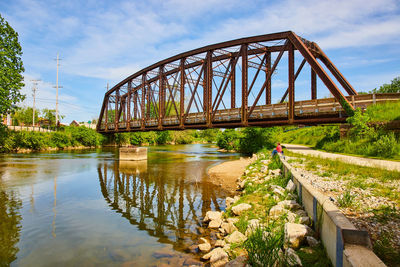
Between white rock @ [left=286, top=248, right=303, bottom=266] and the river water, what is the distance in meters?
2.69

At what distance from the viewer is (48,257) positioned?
6504 millimetres

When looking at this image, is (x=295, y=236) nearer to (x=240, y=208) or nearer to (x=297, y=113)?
(x=240, y=208)

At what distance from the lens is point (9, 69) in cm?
2902

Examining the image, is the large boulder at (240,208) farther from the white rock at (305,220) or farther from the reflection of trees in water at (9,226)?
the reflection of trees in water at (9,226)

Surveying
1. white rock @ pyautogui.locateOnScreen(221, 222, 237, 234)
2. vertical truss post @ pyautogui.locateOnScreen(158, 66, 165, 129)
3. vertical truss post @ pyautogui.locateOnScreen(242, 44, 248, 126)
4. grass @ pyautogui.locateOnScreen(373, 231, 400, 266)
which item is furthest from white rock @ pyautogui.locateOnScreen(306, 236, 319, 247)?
vertical truss post @ pyautogui.locateOnScreen(158, 66, 165, 129)

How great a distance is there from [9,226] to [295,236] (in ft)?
31.4

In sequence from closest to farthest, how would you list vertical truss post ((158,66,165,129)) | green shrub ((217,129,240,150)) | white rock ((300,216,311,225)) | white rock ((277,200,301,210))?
1. white rock ((300,216,311,225))
2. white rock ((277,200,301,210))
3. vertical truss post ((158,66,165,129))
4. green shrub ((217,129,240,150))

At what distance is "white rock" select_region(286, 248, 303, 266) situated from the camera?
4.04m

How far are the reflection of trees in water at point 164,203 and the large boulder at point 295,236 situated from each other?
3051 mm

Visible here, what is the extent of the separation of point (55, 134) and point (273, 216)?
58983 mm

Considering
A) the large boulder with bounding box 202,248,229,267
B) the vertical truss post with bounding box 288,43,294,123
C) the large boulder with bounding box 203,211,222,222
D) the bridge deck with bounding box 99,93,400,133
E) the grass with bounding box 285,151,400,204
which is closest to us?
the large boulder with bounding box 202,248,229,267

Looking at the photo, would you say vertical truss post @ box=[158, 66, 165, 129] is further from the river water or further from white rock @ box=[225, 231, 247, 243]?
white rock @ box=[225, 231, 247, 243]

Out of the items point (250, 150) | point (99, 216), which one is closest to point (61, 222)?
point (99, 216)

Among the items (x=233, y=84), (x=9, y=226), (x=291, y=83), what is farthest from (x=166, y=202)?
(x=233, y=84)
